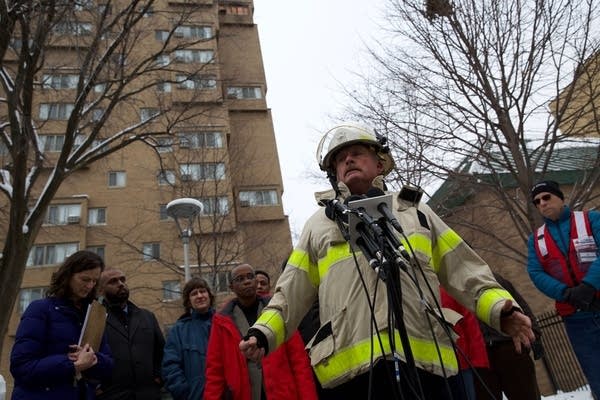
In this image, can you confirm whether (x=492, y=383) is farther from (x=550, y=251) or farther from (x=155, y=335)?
(x=155, y=335)

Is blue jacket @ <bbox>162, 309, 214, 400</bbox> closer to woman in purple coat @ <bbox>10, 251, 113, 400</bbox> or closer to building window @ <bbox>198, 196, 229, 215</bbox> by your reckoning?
woman in purple coat @ <bbox>10, 251, 113, 400</bbox>

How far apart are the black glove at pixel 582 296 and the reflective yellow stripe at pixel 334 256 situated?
2.62 m

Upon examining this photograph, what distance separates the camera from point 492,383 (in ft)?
15.0

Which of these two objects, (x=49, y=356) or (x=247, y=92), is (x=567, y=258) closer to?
(x=49, y=356)

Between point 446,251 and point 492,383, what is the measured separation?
288cm

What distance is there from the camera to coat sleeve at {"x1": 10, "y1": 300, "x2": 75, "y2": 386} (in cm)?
343

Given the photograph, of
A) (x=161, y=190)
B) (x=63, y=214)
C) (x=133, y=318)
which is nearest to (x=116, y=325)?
(x=133, y=318)

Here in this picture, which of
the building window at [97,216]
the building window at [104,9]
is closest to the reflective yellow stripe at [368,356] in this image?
the building window at [104,9]

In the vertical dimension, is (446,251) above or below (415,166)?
below

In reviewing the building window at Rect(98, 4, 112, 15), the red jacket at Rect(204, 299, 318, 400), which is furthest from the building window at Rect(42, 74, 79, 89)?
the red jacket at Rect(204, 299, 318, 400)

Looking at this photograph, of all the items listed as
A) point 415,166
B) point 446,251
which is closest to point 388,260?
point 446,251

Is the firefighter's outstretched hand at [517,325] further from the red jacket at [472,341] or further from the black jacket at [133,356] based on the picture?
the black jacket at [133,356]

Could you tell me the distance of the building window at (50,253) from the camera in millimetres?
30312

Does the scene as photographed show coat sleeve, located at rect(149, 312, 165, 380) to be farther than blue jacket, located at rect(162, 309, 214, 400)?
Yes
